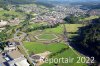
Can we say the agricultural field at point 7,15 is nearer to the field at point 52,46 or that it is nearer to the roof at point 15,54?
the field at point 52,46

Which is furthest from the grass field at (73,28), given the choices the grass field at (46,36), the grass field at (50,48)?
the grass field at (50,48)

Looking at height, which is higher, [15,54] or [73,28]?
[15,54]

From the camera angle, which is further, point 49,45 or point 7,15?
point 7,15

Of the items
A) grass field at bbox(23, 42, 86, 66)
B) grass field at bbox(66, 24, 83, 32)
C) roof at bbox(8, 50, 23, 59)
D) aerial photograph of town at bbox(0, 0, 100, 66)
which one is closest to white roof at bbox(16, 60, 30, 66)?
aerial photograph of town at bbox(0, 0, 100, 66)

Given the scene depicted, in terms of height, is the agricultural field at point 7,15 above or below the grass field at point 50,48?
above

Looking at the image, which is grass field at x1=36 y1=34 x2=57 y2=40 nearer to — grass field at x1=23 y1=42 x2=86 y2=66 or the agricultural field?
grass field at x1=23 y1=42 x2=86 y2=66

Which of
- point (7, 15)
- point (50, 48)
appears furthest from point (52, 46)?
point (7, 15)

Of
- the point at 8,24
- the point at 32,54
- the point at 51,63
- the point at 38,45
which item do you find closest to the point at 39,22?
the point at 8,24

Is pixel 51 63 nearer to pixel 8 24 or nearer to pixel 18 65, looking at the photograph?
pixel 18 65

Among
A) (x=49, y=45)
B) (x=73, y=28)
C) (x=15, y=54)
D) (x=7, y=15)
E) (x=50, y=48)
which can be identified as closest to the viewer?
(x=15, y=54)

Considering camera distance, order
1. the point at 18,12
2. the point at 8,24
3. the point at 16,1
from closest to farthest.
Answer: the point at 8,24 → the point at 18,12 → the point at 16,1

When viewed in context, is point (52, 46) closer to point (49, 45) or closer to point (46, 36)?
point (49, 45)
